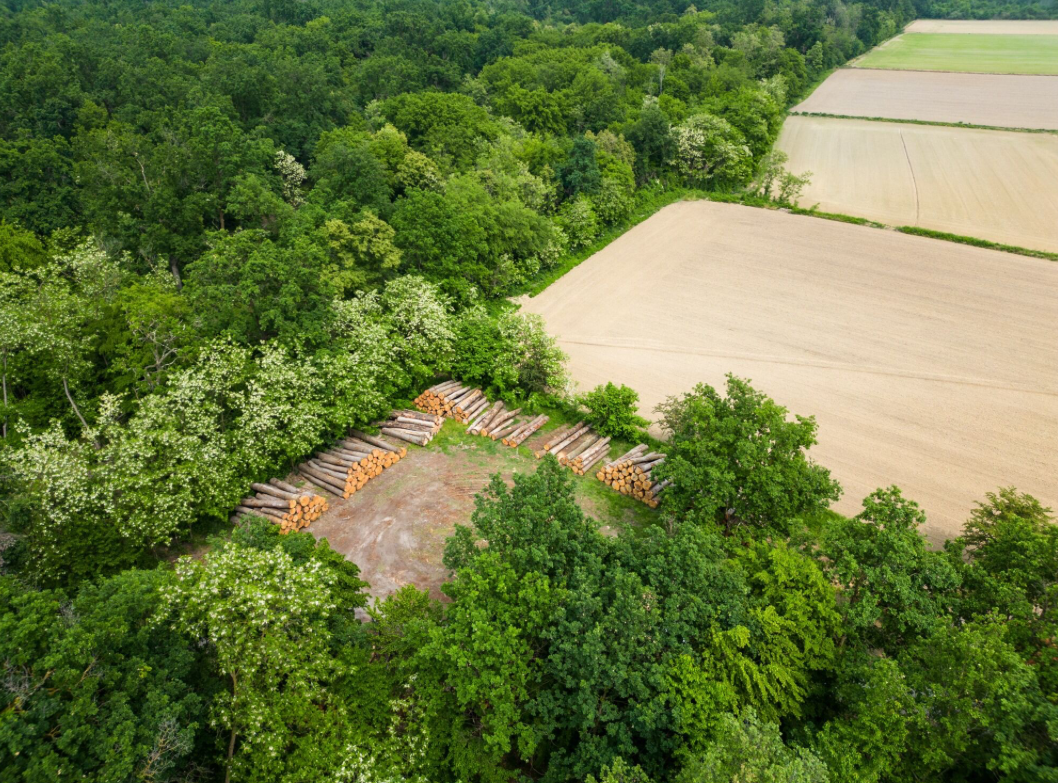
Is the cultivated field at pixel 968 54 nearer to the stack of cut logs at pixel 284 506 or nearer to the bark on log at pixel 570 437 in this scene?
the bark on log at pixel 570 437

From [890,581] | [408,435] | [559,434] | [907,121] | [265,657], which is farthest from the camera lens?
[907,121]

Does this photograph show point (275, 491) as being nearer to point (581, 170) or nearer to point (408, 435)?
point (408, 435)

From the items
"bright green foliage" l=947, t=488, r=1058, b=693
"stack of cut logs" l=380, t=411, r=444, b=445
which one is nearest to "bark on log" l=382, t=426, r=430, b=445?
"stack of cut logs" l=380, t=411, r=444, b=445

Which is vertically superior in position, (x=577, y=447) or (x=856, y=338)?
(x=577, y=447)

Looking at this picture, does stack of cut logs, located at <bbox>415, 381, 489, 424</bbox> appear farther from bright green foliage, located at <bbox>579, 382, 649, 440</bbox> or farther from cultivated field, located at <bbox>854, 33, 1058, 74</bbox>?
cultivated field, located at <bbox>854, 33, 1058, 74</bbox>

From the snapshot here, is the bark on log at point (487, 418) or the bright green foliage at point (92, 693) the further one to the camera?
the bark on log at point (487, 418)

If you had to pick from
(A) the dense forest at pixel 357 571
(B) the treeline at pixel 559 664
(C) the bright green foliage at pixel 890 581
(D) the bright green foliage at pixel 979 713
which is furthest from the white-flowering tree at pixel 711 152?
(D) the bright green foliage at pixel 979 713

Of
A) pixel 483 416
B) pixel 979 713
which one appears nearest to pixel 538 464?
pixel 483 416

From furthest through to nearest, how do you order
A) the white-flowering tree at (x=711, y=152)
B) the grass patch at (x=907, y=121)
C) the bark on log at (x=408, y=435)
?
the grass patch at (x=907, y=121)
the white-flowering tree at (x=711, y=152)
the bark on log at (x=408, y=435)
